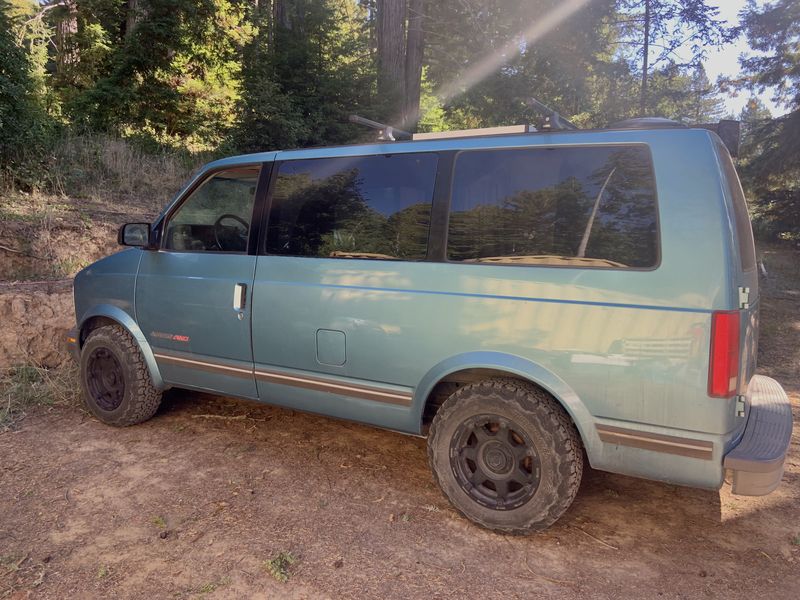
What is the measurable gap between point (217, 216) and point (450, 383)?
209 centimetres

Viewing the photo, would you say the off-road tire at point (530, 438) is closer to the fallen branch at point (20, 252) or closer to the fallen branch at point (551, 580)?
the fallen branch at point (551, 580)

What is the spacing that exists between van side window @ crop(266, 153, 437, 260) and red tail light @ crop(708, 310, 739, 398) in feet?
4.84

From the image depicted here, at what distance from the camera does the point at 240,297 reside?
378 centimetres

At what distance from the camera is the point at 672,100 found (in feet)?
51.4

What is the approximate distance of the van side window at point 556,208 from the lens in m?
2.73

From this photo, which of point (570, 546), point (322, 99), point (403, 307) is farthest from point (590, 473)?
point (322, 99)

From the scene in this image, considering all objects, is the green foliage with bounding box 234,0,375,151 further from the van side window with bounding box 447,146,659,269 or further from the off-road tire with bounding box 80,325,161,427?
the van side window with bounding box 447,146,659,269

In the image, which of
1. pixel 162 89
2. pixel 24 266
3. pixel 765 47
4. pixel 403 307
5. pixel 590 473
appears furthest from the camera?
pixel 765 47

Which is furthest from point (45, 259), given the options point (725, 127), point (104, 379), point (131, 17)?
point (131, 17)

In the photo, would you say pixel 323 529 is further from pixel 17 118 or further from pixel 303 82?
pixel 303 82

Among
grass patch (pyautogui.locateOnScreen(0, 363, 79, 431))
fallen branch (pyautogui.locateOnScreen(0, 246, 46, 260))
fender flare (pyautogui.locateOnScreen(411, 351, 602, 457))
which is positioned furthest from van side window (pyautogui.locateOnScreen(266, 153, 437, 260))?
fallen branch (pyautogui.locateOnScreen(0, 246, 46, 260))

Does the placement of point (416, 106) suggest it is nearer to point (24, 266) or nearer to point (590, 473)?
point (24, 266)

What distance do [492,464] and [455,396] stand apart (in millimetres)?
403

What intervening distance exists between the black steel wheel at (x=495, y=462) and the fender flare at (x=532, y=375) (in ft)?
0.84
